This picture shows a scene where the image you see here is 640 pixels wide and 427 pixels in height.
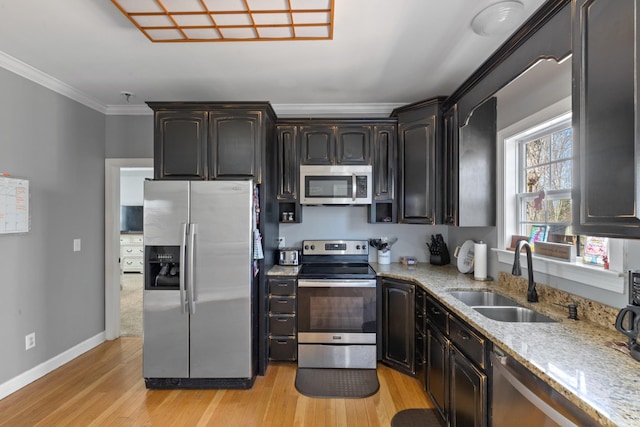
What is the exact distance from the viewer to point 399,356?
277cm

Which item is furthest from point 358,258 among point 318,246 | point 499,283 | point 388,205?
point 499,283

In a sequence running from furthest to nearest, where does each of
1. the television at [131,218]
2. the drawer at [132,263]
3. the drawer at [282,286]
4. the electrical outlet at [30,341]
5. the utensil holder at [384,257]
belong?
the television at [131,218], the drawer at [132,263], the utensil holder at [384,257], the drawer at [282,286], the electrical outlet at [30,341]

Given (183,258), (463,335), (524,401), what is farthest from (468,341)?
(183,258)

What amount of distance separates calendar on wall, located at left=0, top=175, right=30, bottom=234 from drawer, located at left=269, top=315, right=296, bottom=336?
2193 millimetres

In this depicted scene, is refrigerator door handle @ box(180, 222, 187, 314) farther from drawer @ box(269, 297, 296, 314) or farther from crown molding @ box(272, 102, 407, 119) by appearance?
crown molding @ box(272, 102, 407, 119)

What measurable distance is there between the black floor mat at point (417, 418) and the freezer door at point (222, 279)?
1.20 meters

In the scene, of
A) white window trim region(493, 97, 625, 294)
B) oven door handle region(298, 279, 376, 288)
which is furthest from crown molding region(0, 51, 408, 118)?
oven door handle region(298, 279, 376, 288)

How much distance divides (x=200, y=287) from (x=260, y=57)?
1.89 metres

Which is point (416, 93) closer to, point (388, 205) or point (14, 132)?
point (388, 205)

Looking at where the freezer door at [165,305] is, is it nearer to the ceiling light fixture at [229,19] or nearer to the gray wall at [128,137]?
the ceiling light fixture at [229,19]

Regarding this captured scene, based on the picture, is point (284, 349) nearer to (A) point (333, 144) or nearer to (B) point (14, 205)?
(A) point (333, 144)

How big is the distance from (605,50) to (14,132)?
12.4 feet

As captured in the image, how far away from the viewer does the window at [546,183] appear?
2057 mm

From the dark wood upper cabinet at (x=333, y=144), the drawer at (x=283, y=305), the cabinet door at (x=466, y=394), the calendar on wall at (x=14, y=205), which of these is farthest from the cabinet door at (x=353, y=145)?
the calendar on wall at (x=14, y=205)
